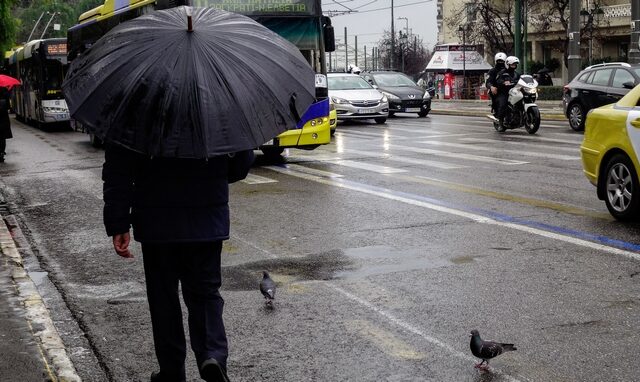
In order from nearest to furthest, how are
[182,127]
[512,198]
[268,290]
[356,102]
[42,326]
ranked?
[182,127] < [42,326] < [268,290] < [512,198] < [356,102]

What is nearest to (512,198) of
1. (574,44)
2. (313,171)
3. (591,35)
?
(313,171)

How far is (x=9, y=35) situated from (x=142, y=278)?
2992cm

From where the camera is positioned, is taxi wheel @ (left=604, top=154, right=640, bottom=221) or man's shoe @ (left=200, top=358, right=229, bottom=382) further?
taxi wheel @ (left=604, top=154, right=640, bottom=221)

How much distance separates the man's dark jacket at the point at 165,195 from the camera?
4492mm

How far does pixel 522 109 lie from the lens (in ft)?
74.6

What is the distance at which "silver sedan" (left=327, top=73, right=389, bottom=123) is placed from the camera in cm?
2856

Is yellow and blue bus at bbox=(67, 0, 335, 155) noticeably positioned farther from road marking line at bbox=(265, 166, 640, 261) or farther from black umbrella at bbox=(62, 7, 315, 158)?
black umbrella at bbox=(62, 7, 315, 158)

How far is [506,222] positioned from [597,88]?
13372 millimetres

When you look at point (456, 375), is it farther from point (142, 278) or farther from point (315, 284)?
point (142, 278)

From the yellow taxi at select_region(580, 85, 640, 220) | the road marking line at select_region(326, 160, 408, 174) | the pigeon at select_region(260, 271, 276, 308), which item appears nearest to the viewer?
the pigeon at select_region(260, 271, 276, 308)

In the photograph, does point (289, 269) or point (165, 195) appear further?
point (289, 269)

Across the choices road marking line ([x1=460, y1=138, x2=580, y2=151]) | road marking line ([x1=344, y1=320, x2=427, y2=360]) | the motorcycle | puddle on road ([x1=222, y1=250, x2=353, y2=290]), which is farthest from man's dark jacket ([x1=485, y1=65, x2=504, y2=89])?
road marking line ([x1=344, y1=320, x2=427, y2=360])

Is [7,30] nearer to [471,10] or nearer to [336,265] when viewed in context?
[336,265]

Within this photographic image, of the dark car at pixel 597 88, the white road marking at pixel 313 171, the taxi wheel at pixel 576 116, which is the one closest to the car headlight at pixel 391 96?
the dark car at pixel 597 88
